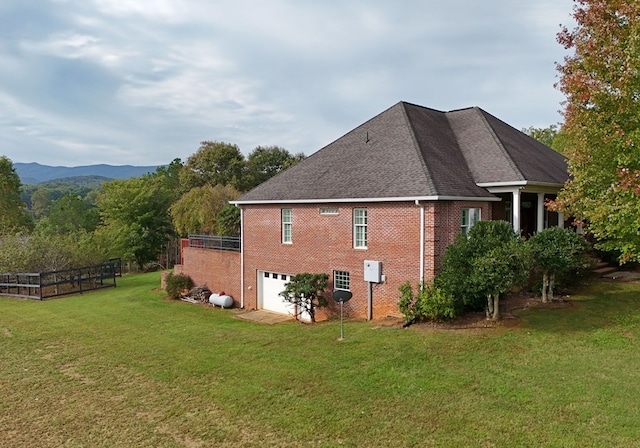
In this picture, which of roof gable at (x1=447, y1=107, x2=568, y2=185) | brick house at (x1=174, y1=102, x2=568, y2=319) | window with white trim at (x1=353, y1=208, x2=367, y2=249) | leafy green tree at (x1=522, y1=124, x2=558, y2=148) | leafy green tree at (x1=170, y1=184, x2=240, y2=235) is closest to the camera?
brick house at (x1=174, y1=102, x2=568, y2=319)

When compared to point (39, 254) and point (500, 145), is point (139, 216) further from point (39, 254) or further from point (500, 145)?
point (500, 145)

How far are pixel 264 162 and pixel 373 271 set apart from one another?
39.7 meters

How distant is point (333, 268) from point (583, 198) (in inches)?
331

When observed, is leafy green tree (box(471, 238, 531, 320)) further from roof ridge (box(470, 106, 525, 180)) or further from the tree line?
the tree line

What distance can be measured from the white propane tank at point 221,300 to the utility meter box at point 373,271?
27.1 feet

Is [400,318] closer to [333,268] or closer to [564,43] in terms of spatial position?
[333,268]

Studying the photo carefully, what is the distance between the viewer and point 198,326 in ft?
50.3

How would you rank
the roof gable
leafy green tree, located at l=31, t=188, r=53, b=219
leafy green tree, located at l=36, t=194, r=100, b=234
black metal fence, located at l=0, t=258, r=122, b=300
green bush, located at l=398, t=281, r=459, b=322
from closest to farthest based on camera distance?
green bush, located at l=398, t=281, r=459, b=322
the roof gable
black metal fence, located at l=0, t=258, r=122, b=300
leafy green tree, located at l=36, t=194, r=100, b=234
leafy green tree, located at l=31, t=188, r=53, b=219

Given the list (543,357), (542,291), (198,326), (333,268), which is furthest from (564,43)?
(198,326)

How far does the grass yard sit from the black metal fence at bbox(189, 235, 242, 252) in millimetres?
8057

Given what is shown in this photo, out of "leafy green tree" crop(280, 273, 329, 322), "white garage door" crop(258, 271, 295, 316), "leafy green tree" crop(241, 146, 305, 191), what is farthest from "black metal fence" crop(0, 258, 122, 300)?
"leafy green tree" crop(241, 146, 305, 191)

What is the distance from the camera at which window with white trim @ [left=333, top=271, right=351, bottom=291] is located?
16.3 metres

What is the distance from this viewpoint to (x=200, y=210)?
34625 millimetres

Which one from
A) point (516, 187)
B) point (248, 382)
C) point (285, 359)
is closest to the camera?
point (248, 382)
